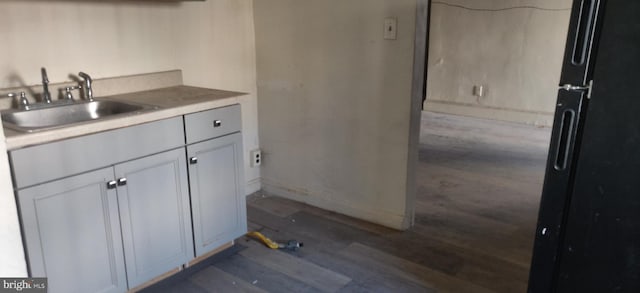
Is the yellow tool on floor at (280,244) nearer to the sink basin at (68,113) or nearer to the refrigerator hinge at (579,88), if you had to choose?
the sink basin at (68,113)

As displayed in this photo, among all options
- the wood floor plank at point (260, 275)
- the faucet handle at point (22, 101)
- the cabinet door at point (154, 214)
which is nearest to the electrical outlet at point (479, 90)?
the wood floor plank at point (260, 275)

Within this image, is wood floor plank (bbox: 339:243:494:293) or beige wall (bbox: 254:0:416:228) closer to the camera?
wood floor plank (bbox: 339:243:494:293)

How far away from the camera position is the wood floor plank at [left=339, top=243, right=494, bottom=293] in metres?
2.27

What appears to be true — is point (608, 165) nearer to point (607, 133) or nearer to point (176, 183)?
point (607, 133)

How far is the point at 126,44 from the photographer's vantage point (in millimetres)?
2453

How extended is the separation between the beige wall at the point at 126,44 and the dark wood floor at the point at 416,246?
0.78m

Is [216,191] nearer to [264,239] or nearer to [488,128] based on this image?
[264,239]

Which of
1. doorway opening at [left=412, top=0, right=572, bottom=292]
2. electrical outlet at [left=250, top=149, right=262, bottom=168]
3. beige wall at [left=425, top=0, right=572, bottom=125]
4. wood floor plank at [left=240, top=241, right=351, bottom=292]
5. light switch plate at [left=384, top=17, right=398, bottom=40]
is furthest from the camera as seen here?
beige wall at [left=425, top=0, right=572, bottom=125]

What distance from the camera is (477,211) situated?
3.16m

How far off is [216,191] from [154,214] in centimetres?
37

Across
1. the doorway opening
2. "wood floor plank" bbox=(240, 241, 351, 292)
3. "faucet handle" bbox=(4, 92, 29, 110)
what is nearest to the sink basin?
"faucet handle" bbox=(4, 92, 29, 110)

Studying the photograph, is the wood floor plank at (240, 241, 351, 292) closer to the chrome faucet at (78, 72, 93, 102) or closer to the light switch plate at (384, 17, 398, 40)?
the chrome faucet at (78, 72, 93, 102)

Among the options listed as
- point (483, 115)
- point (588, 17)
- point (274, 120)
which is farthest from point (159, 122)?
point (483, 115)

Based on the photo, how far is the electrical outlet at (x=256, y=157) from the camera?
336cm
